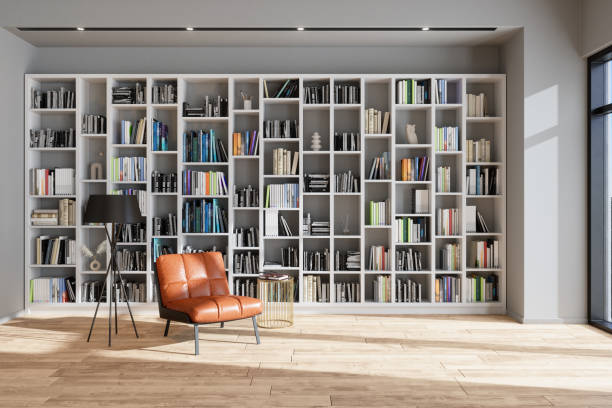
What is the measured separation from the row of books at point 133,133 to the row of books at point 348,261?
2678 millimetres

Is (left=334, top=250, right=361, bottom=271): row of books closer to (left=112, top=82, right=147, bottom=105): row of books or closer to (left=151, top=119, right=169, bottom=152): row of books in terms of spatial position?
(left=151, top=119, right=169, bottom=152): row of books

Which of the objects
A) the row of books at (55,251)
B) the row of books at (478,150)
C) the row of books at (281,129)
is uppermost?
the row of books at (281,129)

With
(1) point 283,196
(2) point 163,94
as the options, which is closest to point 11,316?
(2) point 163,94

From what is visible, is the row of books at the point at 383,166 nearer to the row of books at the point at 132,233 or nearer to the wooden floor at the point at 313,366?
the wooden floor at the point at 313,366

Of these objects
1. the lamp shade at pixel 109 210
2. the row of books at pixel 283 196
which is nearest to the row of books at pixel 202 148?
the row of books at pixel 283 196

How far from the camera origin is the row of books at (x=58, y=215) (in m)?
6.02

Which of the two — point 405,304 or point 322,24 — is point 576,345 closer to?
point 405,304

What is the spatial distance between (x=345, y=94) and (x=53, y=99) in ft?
11.3

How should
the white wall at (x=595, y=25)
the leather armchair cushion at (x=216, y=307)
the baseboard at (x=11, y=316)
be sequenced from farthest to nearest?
the baseboard at (x=11, y=316) → the white wall at (x=595, y=25) → the leather armchair cushion at (x=216, y=307)

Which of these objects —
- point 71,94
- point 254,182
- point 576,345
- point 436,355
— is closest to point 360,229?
point 254,182

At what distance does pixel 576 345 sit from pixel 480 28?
336cm

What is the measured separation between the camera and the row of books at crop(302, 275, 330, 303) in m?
6.06

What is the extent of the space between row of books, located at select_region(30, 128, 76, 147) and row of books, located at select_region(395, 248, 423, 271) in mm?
4058

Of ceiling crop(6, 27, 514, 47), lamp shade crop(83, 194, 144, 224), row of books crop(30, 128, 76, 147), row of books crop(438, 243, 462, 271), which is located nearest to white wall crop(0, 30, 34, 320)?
row of books crop(30, 128, 76, 147)
